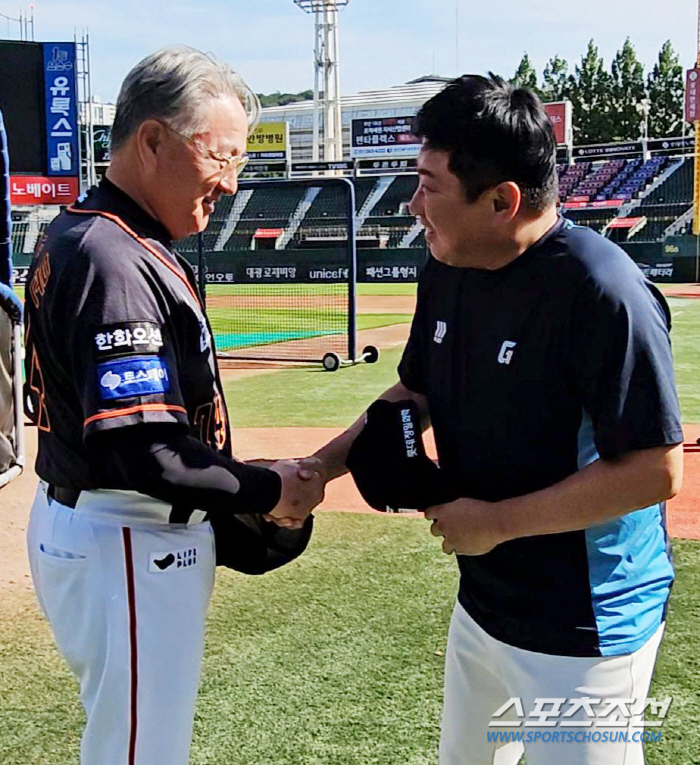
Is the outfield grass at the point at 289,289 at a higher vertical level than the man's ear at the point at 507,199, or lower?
lower

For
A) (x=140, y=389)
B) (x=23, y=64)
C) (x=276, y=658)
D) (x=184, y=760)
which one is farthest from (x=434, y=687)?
(x=23, y=64)

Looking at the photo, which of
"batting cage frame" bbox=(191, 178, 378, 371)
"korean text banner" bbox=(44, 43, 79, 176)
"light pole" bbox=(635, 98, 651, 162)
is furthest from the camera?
"light pole" bbox=(635, 98, 651, 162)

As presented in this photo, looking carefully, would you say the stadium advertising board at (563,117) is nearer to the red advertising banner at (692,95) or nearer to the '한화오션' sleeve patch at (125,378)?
the red advertising banner at (692,95)

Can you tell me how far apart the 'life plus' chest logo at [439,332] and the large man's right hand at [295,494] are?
1.51 feet

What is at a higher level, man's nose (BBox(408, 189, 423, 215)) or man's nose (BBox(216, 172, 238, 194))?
man's nose (BBox(216, 172, 238, 194))

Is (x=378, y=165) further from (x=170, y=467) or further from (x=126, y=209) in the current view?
(x=170, y=467)

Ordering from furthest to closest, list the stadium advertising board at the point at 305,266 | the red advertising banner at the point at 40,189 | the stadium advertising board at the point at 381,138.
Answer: the stadium advertising board at the point at 381,138, the stadium advertising board at the point at 305,266, the red advertising banner at the point at 40,189

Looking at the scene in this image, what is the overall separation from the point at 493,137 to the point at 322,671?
8.43 ft

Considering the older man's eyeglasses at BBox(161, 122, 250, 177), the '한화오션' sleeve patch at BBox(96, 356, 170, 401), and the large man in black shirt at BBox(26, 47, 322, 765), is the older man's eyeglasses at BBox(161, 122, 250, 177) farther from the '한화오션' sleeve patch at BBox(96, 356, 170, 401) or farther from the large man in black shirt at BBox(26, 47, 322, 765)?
the '한화오션' sleeve patch at BBox(96, 356, 170, 401)

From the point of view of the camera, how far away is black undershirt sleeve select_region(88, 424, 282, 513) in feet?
6.19

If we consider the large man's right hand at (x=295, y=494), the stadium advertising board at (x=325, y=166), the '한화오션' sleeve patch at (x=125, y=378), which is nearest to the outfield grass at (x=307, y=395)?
the large man's right hand at (x=295, y=494)

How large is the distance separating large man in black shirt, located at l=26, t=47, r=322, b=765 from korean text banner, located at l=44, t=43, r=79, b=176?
37.5 feet

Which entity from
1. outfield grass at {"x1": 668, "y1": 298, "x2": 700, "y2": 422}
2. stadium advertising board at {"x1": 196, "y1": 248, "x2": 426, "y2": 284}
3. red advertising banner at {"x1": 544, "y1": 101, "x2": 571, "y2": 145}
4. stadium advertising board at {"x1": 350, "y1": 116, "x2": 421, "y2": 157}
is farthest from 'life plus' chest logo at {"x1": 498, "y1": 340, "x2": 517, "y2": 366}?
stadium advertising board at {"x1": 350, "y1": 116, "x2": 421, "y2": 157}

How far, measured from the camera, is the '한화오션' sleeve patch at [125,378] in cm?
185
